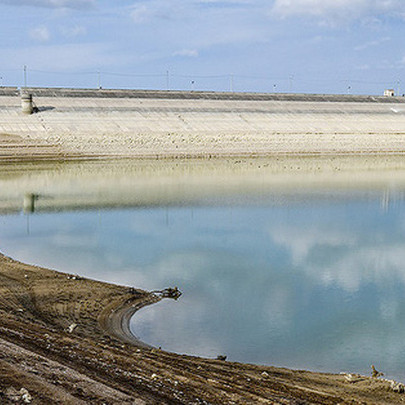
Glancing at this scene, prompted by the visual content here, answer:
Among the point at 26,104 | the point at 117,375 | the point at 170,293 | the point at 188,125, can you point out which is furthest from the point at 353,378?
the point at 188,125

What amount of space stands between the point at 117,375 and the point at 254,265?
669 cm

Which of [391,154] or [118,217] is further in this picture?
[391,154]

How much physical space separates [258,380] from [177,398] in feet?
3.66

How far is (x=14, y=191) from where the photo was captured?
22312 mm

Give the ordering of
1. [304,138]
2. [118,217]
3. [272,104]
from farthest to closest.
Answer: [272,104], [304,138], [118,217]

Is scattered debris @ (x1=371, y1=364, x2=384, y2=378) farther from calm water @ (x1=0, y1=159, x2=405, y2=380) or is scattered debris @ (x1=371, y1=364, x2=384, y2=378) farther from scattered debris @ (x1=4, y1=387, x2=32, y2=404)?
scattered debris @ (x1=4, y1=387, x2=32, y2=404)

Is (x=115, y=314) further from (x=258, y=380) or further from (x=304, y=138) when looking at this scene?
(x=304, y=138)

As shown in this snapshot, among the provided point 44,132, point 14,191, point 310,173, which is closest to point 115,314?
point 14,191

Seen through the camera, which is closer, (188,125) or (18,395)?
(18,395)

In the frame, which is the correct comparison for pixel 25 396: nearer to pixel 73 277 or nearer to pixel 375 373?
pixel 375 373

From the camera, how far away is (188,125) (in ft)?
133

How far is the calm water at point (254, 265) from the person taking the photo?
8.02 meters

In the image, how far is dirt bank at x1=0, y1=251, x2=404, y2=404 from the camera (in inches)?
193

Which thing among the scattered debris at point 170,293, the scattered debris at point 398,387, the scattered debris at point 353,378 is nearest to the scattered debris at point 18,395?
the scattered debris at point 353,378
